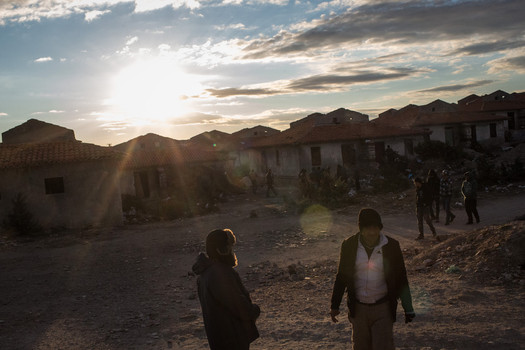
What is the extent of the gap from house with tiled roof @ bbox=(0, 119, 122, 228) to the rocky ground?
3.29 m

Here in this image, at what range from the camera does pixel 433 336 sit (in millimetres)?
5406

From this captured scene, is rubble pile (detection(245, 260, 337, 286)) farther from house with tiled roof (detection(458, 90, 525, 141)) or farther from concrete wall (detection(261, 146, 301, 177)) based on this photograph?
house with tiled roof (detection(458, 90, 525, 141))

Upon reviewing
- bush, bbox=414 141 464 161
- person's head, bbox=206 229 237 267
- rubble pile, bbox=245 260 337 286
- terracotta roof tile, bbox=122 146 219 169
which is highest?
terracotta roof tile, bbox=122 146 219 169

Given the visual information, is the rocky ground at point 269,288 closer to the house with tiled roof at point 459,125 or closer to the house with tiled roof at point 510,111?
the house with tiled roof at point 459,125

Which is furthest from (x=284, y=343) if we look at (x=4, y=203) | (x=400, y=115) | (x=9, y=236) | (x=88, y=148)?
(x=400, y=115)

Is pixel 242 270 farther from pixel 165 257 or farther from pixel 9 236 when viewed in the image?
pixel 9 236

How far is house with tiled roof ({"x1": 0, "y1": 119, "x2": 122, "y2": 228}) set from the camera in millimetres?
18859

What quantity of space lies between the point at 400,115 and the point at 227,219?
32.2 metres

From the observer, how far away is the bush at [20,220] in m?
18.1

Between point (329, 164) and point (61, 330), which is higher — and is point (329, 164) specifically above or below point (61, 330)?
above

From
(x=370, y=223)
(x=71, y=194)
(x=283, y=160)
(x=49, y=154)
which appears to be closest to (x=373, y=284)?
(x=370, y=223)

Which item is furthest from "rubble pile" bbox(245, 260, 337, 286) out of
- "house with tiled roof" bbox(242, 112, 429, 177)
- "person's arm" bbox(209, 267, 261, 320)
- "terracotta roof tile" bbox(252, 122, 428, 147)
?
"terracotta roof tile" bbox(252, 122, 428, 147)

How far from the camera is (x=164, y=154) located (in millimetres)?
32406

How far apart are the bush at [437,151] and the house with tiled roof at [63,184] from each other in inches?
890
